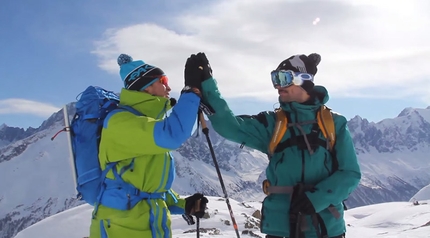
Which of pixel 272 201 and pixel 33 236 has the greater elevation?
pixel 272 201

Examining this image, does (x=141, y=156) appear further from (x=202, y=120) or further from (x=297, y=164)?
(x=297, y=164)

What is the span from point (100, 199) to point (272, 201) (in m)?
1.69

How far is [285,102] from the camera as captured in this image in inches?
179

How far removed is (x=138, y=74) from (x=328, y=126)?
202cm

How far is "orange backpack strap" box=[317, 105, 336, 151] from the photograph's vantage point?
166 inches

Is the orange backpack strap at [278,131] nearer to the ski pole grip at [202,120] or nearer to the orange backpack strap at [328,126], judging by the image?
the orange backpack strap at [328,126]

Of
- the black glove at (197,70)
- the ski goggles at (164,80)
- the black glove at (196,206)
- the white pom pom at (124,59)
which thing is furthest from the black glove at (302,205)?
the white pom pom at (124,59)

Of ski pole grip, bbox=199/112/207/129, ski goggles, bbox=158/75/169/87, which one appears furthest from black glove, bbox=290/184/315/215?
ski goggles, bbox=158/75/169/87

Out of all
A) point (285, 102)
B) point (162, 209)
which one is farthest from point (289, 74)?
point (162, 209)

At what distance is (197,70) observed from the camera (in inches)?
168

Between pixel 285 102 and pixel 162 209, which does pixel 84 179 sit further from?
pixel 285 102

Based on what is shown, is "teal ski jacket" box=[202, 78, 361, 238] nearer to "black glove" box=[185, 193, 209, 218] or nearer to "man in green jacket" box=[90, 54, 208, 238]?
"man in green jacket" box=[90, 54, 208, 238]

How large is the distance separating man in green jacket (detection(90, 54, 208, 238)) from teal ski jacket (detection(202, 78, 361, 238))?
0.57 meters

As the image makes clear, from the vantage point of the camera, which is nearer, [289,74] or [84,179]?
[84,179]
